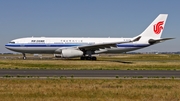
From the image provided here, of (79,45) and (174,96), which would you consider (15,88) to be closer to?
(174,96)

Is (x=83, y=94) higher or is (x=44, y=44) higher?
(x=44, y=44)

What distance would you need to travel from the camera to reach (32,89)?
1510 centimetres

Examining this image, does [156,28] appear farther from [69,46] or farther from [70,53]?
[70,53]

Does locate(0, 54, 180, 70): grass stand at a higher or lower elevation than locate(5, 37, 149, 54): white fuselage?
lower

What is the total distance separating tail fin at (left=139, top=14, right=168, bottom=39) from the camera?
2135 inches

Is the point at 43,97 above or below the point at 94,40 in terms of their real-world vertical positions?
below

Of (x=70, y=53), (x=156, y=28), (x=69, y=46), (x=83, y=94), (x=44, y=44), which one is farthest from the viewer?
(x=156, y=28)

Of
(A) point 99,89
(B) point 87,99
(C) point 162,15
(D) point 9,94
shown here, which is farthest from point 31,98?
(C) point 162,15

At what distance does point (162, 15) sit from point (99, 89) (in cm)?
4164

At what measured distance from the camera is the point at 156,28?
178ft

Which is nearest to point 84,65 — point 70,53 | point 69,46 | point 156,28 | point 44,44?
point 70,53

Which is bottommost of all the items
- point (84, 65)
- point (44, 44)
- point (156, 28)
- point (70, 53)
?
point (84, 65)

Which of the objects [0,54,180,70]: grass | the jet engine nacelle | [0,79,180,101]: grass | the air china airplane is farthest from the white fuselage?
[0,79,180,101]: grass

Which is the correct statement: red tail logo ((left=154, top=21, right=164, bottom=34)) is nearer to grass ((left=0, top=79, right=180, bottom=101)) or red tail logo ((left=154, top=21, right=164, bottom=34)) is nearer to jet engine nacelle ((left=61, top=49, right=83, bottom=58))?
jet engine nacelle ((left=61, top=49, right=83, bottom=58))
